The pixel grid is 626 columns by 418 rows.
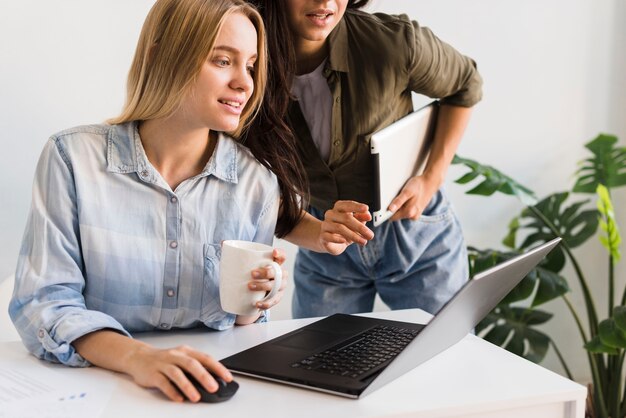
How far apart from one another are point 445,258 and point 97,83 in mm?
940

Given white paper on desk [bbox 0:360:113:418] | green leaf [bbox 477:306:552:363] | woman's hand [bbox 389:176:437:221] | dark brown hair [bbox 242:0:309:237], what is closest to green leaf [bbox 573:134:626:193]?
green leaf [bbox 477:306:552:363]

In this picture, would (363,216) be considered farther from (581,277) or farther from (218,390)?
(581,277)

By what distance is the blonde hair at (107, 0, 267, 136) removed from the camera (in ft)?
3.83

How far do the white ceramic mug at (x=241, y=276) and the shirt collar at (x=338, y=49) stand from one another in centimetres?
56

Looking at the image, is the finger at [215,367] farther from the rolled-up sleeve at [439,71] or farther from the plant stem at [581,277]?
the plant stem at [581,277]

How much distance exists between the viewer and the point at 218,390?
863mm

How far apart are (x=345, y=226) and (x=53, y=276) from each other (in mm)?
437

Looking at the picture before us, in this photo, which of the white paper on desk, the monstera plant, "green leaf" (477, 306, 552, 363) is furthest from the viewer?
"green leaf" (477, 306, 552, 363)

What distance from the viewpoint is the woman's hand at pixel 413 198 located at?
1580 millimetres

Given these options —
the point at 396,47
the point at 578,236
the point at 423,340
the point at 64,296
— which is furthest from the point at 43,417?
the point at 578,236

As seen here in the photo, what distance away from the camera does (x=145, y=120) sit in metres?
1.23

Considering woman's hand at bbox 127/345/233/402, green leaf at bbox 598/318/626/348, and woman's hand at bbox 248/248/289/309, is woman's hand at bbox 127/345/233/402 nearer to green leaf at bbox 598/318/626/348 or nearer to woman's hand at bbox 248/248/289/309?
woman's hand at bbox 248/248/289/309

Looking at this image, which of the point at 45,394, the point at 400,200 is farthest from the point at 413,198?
the point at 45,394

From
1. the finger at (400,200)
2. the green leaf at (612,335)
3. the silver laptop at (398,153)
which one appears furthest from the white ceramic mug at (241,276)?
the green leaf at (612,335)
